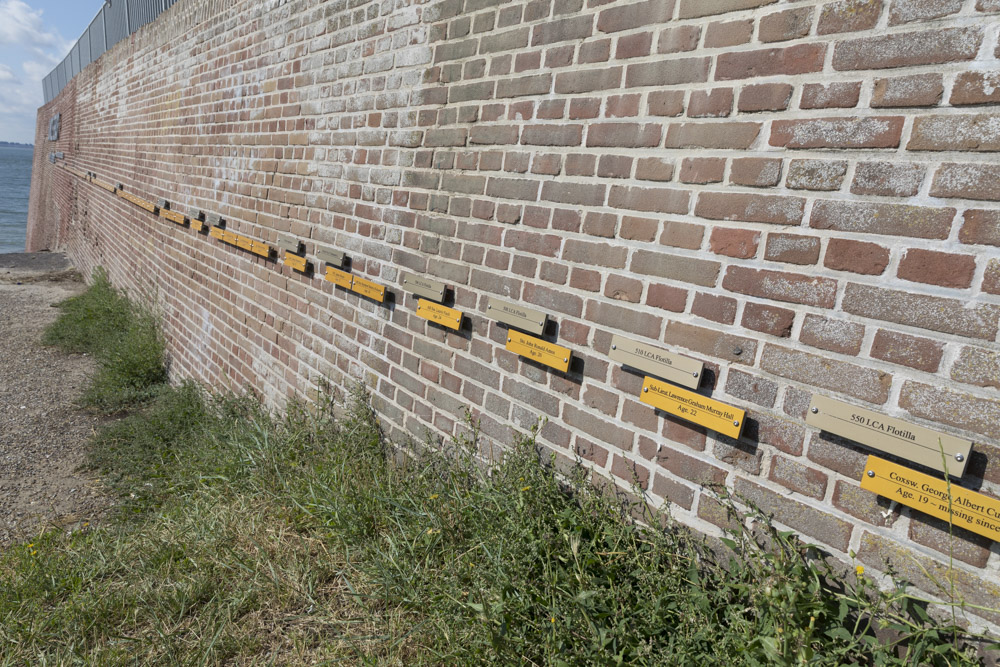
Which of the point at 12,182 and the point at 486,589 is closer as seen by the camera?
the point at 486,589

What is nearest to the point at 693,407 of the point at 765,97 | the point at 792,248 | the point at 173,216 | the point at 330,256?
the point at 792,248

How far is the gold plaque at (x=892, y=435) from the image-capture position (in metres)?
1.41

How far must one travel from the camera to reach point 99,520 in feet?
12.9

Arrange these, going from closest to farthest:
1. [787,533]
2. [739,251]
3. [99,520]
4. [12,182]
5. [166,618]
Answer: [787,533], [739,251], [166,618], [99,520], [12,182]

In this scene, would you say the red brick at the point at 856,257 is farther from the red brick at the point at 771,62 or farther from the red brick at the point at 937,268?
the red brick at the point at 771,62

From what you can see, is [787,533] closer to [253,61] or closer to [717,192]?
[717,192]

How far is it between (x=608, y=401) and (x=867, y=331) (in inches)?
34.8

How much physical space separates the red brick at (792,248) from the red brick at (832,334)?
16cm

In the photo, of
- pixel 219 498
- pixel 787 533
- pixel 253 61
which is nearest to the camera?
pixel 787 533

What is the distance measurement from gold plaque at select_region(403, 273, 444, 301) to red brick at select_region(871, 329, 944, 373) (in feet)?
6.07

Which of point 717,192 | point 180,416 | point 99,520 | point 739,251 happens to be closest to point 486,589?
point 739,251

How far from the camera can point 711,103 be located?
1.86m

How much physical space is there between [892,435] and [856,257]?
466 millimetres

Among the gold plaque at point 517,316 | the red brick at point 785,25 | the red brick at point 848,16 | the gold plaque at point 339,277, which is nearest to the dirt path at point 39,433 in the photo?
the gold plaque at point 339,277
